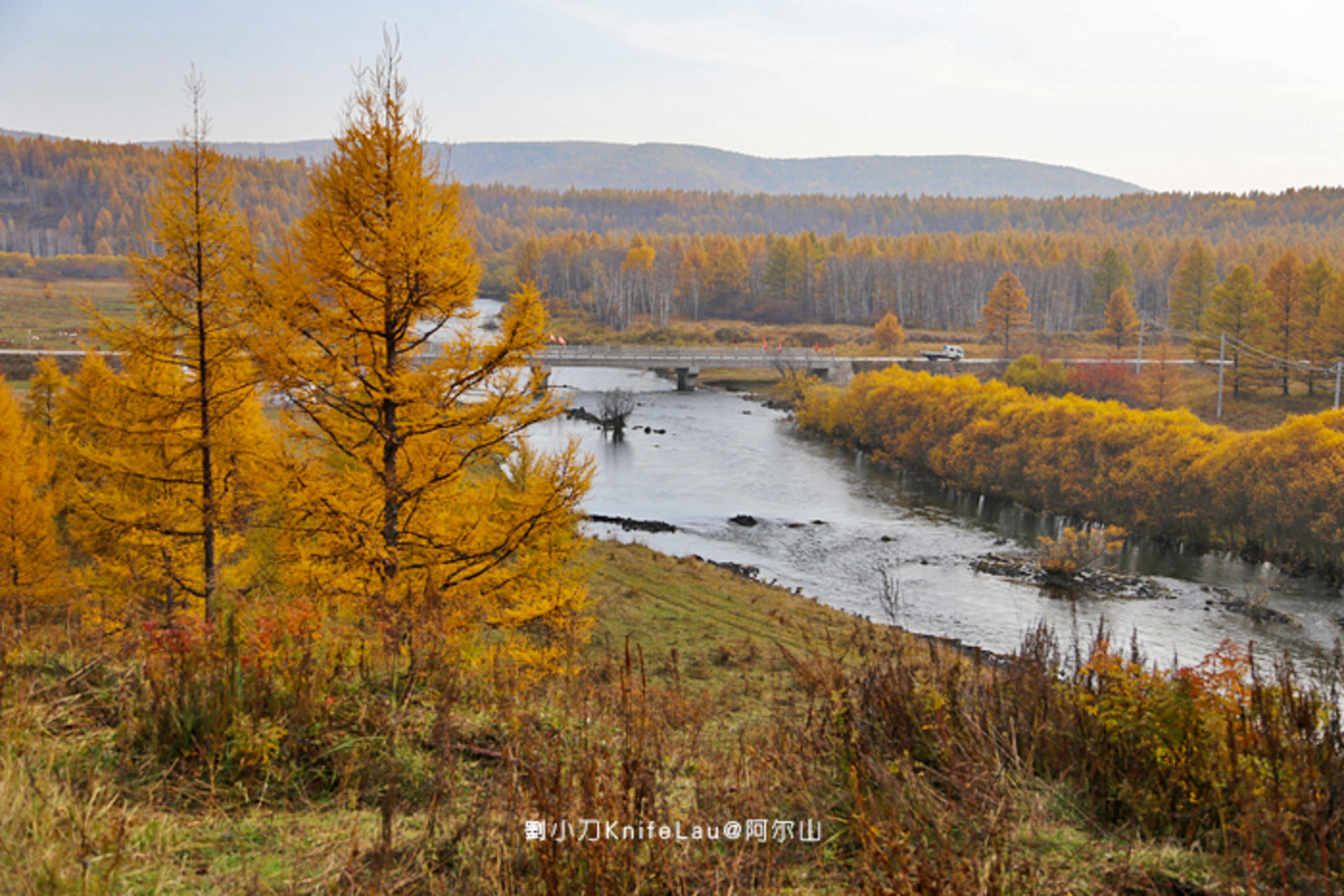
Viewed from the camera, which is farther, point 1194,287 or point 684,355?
point 1194,287

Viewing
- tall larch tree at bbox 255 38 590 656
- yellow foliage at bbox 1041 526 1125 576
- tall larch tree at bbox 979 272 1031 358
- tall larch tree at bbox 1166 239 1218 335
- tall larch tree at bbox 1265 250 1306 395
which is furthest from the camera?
tall larch tree at bbox 1166 239 1218 335

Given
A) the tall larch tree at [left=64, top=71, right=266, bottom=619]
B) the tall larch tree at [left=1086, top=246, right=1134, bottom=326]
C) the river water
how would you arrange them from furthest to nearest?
1. the tall larch tree at [left=1086, top=246, right=1134, bottom=326]
2. the river water
3. the tall larch tree at [left=64, top=71, right=266, bottom=619]

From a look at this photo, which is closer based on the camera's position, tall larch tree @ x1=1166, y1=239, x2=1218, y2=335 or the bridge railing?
the bridge railing

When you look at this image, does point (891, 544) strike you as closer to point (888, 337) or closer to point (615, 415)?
point (615, 415)

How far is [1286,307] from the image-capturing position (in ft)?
194

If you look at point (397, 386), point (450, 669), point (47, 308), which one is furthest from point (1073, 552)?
point (47, 308)

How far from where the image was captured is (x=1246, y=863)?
2.79 metres

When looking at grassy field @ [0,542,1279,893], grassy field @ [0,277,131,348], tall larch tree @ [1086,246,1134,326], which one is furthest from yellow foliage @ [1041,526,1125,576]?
tall larch tree @ [1086,246,1134,326]

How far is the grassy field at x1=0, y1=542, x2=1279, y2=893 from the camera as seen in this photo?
118 inches

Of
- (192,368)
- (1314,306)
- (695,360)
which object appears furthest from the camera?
(695,360)

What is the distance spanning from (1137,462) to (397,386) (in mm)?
32773

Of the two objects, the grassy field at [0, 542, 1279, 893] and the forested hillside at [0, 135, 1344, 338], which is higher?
the forested hillside at [0, 135, 1344, 338]

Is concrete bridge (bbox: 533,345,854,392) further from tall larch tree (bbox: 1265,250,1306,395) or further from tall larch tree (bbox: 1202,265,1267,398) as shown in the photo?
tall larch tree (bbox: 1265,250,1306,395)

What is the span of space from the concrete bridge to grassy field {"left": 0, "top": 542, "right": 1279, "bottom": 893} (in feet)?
211
